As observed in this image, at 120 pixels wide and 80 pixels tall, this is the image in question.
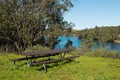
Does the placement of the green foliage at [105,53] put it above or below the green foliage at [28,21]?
below

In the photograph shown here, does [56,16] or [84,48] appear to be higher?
[56,16]

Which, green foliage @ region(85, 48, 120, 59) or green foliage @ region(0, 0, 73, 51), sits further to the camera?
green foliage @ region(0, 0, 73, 51)

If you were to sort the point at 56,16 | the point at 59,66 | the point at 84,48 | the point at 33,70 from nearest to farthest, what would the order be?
the point at 33,70, the point at 59,66, the point at 84,48, the point at 56,16

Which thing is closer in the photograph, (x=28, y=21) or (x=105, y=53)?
(x=105, y=53)

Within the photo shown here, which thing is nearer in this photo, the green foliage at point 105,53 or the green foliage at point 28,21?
the green foliage at point 105,53

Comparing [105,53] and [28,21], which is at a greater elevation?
[28,21]

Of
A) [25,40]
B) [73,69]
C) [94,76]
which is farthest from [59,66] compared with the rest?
[25,40]

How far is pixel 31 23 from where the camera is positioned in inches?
939

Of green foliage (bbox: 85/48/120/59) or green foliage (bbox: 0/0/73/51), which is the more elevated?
green foliage (bbox: 0/0/73/51)

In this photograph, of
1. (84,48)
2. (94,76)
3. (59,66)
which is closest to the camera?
(94,76)

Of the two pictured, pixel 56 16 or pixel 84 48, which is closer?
pixel 84 48

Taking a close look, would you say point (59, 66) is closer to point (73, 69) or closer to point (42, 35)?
point (73, 69)

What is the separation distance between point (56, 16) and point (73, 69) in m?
14.4

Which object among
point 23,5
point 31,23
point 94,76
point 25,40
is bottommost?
point 94,76
